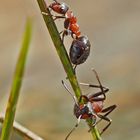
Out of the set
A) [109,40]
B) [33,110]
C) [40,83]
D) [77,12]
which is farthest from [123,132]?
[77,12]

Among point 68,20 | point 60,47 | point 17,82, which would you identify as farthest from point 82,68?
point 17,82

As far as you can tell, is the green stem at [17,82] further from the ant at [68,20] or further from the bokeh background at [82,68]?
the bokeh background at [82,68]

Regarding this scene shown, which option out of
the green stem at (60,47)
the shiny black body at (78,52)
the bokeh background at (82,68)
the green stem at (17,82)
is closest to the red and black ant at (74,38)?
the shiny black body at (78,52)

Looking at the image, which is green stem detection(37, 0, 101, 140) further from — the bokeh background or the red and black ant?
the bokeh background

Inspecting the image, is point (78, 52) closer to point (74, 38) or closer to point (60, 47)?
point (74, 38)

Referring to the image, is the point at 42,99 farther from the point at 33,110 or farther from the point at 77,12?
the point at 77,12
